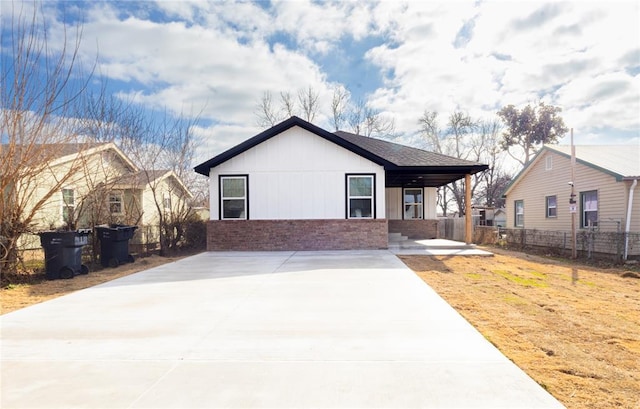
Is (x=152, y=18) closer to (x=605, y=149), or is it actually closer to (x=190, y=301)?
(x=190, y=301)

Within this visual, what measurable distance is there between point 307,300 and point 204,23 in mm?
9437

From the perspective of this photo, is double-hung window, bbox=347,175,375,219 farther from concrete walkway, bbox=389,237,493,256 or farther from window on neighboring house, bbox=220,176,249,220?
window on neighboring house, bbox=220,176,249,220

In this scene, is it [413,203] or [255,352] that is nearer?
[255,352]

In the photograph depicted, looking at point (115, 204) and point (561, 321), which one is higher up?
point (115, 204)

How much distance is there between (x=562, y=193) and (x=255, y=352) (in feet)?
54.3

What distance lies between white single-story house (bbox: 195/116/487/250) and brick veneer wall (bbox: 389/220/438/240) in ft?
16.6

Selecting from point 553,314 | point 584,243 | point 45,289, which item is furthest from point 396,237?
point 45,289

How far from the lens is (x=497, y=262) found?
1037cm

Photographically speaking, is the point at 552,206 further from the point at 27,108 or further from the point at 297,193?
the point at 27,108

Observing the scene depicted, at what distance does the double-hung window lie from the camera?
12711 millimetres

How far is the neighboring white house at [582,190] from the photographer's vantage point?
12.0m

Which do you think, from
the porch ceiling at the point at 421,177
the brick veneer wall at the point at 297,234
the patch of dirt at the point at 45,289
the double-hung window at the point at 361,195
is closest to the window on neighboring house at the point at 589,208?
the porch ceiling at the point at 421,177

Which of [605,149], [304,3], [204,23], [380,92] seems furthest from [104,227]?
[605,149]

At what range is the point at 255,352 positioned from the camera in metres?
3.59
